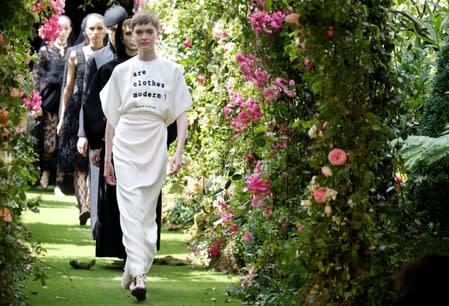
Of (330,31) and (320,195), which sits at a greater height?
(330,31)

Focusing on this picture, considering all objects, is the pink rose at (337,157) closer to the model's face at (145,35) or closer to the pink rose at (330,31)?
the pink rose at (330,31)

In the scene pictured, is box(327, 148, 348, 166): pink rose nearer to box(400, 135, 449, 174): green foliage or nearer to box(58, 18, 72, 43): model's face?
box(400, 135, 449, 174): green foliage

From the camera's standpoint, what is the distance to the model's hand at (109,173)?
9.19 m

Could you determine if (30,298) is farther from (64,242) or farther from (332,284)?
(64,242)

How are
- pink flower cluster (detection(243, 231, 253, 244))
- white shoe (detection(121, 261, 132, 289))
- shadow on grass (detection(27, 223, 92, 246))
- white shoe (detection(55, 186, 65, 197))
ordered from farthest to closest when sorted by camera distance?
white shoe (detection(55, 186, 65, 197)), shadow on grass (detection(27, 223, 92, 246)), pink flower cluster (detection(243, 231, 253, 244)), white shoe (detection(121, 261, 132, 289))

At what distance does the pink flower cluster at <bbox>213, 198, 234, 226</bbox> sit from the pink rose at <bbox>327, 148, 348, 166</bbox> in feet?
11.6

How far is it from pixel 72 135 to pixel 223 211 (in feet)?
14.2

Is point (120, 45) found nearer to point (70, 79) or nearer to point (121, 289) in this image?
point (121, 289)

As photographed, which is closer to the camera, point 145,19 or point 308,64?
point 308,64

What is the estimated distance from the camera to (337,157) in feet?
20.8

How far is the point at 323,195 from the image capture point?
633 centimetres

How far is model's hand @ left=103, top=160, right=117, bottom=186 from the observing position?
362 inches

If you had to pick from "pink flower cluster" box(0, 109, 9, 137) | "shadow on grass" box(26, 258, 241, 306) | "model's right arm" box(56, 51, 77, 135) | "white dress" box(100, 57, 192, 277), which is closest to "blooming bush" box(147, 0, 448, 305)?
"shadow on grass" box(26, 258, 241, 306)

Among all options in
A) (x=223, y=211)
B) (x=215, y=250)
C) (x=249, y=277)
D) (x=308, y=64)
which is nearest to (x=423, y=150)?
(x=308, y=64)
